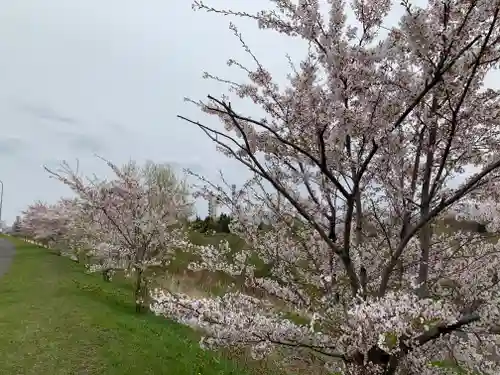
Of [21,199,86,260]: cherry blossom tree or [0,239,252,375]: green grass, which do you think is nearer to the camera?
[0,239,252,375]: green grass

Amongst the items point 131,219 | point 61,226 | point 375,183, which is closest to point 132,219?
point 131,219

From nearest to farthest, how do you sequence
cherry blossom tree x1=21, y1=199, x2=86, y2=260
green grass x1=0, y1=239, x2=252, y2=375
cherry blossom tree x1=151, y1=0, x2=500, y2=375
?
cherry blossom tree x1=151, y1=0, x2=500, y2=375, green grass x1=0, y1=239, x2=252, y2=375, cherry blossom tree x1=21, y1=199, x2=86, y2=260

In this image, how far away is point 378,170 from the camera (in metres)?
4.26

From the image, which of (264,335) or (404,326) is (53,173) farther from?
(404,326)

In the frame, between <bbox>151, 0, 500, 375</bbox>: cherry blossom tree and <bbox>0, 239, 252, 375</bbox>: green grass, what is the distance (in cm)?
450

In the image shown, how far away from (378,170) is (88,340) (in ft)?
24.2

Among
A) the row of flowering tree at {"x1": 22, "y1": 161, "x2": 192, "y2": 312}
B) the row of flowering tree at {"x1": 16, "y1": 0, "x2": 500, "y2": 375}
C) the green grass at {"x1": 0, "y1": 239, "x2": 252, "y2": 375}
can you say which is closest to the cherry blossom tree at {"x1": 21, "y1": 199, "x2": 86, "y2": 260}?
the row of flowering tree at {"x1": 22, "y1": 161, "x2": 192, "y2": 312}

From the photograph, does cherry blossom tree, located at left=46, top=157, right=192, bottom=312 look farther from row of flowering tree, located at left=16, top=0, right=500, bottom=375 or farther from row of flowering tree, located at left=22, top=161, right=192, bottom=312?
row of flowering tree, located at left=16, top=0, right=500, bottom=375


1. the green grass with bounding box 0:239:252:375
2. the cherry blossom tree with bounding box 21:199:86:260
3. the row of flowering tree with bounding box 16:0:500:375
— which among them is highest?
the cherry blossom tree with bounding box 21:199:86:260

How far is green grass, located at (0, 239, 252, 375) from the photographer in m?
8.09

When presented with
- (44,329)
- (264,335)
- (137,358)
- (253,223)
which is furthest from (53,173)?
(264,335)

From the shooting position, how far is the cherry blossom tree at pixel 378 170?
3355 millimetres

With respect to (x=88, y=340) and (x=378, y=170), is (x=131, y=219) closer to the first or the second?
(x=88, y=340)

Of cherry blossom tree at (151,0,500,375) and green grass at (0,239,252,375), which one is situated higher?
cherry blossom tree at (151,0,500,375)
